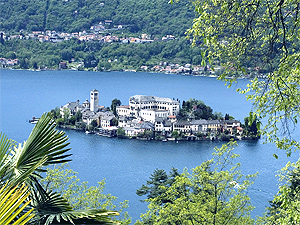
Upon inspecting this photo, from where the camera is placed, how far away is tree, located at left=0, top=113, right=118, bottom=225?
88.5 inches

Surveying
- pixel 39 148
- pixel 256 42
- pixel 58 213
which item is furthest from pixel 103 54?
pixel 58 213

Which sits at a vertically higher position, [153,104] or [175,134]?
[153,104]

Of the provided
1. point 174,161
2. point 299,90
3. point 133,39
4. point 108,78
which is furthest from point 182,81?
point 299,90

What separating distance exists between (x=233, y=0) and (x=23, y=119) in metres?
33.7

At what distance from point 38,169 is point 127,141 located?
1110 inches

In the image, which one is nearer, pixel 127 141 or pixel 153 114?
pixel 127 141

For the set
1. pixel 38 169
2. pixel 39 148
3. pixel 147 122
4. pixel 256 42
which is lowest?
pixel 147 122

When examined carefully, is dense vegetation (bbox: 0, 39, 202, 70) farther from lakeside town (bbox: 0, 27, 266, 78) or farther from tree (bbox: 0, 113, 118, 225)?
tree (bbox: 0, 113, 118, 225)

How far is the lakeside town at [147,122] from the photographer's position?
31578 mm

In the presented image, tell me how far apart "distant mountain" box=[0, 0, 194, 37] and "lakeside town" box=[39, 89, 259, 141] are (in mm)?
48674

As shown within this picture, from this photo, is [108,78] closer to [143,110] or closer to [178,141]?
[143,110]

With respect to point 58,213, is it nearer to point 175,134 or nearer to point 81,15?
point 175,134

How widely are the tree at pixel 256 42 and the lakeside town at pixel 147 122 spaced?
27512 millimetres

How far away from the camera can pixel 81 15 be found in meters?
95.6
